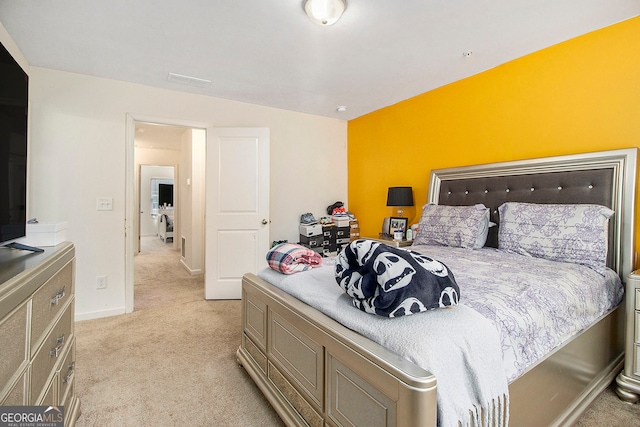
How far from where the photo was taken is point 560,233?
2170 mm

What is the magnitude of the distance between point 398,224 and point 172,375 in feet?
9.00

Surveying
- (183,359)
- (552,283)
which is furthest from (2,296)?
(552,283)

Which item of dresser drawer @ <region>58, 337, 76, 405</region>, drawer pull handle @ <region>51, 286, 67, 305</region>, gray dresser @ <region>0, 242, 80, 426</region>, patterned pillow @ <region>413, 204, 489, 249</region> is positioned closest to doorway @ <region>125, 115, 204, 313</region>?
dresser drawer @ <region>58, 337, 76, 405</region>

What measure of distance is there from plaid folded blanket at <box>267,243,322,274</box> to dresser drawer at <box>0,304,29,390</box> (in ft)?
3.84

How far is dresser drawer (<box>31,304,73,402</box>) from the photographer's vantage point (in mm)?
1067

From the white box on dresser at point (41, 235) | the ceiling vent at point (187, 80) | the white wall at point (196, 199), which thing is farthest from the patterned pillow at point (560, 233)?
the white wall at point (196, 199)

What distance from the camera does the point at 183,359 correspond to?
227cm

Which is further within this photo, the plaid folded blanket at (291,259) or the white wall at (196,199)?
the white wall at (196,199)

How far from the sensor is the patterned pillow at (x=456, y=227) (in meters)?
2.64

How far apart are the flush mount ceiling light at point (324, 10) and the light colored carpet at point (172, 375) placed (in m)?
2.40

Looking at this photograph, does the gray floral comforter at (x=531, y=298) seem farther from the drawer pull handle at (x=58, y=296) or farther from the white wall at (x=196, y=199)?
the white wall at (x=196, y=199)

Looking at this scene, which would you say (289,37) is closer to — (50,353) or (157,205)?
(50,353)

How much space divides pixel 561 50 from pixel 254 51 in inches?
98.7

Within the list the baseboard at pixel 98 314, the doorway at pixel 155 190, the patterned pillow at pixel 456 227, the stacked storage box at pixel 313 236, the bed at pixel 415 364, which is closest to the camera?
the bed at pixel 415 364
